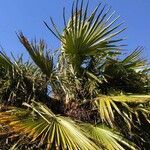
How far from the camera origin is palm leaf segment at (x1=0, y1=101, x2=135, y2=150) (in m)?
6.48

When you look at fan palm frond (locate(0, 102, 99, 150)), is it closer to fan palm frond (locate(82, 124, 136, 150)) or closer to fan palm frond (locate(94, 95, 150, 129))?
fan palm frond (locate(82, 124, 136, 150))

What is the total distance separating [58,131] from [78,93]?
1075mm

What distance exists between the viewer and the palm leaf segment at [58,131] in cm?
648

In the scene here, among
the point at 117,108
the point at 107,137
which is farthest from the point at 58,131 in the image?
the point at 117,108

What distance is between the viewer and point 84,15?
7516mm

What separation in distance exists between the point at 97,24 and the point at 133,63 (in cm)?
81

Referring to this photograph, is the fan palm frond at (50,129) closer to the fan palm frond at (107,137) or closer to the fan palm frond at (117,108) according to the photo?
the fan palm frond at (107,137)

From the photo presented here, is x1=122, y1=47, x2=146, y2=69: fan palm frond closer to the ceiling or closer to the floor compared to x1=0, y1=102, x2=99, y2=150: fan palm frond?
closer to the ceiling

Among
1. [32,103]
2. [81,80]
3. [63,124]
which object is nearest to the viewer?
[63,124]

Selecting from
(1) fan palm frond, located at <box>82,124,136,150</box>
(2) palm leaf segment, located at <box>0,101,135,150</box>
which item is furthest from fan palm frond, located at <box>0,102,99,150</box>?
(1) fan palm frond, located at <box>82,124,136,150</box>

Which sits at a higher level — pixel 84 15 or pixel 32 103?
pixel 84 15

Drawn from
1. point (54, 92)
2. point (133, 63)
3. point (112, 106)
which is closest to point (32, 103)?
point (54, 92)

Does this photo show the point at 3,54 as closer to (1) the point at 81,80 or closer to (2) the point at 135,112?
(1) the point at 81,80

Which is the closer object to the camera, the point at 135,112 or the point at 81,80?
the point at 135,112
